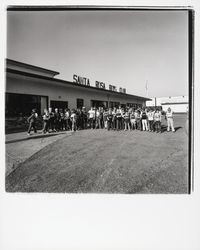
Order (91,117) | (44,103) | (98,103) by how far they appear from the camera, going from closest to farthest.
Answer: (44,103), (91,117), (98,103)

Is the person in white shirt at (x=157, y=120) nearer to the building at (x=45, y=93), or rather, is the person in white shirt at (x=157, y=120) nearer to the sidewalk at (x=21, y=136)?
the building at (x=45, y=93)

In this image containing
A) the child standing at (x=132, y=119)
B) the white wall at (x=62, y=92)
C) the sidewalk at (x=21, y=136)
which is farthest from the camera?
the child standing at (x=132, y=119)

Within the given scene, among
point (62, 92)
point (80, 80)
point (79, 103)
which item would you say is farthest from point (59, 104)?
point (80, 80)

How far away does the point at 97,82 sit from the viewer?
11.9 ft

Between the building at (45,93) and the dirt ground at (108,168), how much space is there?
2.61ft

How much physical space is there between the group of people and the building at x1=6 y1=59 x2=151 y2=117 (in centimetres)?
13

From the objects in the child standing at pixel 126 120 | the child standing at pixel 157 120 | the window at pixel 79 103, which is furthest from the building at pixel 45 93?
the child standing at pixel 157 120

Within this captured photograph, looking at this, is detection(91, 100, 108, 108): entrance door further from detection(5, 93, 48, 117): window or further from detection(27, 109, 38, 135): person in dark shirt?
detection(27, 109, 38, 135): person in dark shirt

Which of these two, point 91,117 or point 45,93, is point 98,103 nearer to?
point 91,117

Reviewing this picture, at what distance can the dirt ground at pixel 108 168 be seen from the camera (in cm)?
293

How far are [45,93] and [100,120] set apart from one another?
4.05 feet

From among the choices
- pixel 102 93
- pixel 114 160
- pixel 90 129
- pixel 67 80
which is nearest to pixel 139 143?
pixel 114 160
